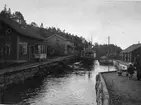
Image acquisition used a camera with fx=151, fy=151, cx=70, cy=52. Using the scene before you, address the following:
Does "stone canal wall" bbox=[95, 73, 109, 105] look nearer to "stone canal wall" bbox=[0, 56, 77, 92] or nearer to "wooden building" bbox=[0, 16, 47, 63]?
"stone canal wall" bbox=[0, 56, 77, 92]

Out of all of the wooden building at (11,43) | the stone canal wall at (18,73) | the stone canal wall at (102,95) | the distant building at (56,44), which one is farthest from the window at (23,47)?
the distant building at (56,44)

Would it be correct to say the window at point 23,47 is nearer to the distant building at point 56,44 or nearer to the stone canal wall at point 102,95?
the stone canal wall at point 102,95

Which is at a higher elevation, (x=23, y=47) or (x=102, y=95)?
(x=23, y=47)

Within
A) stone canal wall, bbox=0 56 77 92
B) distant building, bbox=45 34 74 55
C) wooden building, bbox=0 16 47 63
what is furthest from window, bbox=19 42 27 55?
distant building, bbox=45 34 74 55

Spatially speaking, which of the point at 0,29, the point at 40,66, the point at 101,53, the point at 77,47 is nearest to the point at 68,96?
the point at 40,66

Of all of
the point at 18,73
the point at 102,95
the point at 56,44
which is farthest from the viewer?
the point at 56,44

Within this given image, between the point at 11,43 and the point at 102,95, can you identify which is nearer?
the point at 102,95

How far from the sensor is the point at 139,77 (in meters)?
14.0

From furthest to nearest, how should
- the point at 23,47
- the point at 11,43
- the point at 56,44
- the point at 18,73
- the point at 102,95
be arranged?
the point at 56,44
the point at 23,47
the point at 11,43
the point at 18,73
the point at 102,95

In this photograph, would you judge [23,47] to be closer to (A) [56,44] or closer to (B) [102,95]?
(B) [102,95]

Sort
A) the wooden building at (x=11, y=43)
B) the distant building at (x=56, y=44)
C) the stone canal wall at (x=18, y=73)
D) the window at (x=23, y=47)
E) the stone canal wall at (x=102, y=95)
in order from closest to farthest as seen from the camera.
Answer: the stone canal wall at (x=102, y=95) < the stone canal wall at (x=18, y=73) < the wooden building at (x=11, y=43) < the window at (x=23, y=47) < the distant building at (x=56, y=44)

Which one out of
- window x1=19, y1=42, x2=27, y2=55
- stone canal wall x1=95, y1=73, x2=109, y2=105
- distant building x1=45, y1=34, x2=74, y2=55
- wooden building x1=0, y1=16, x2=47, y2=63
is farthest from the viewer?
distant building x1=45, y1=34, x2=74, y2=55

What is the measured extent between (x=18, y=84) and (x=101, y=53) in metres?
70.8

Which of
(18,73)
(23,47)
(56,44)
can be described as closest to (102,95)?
(18,73)
